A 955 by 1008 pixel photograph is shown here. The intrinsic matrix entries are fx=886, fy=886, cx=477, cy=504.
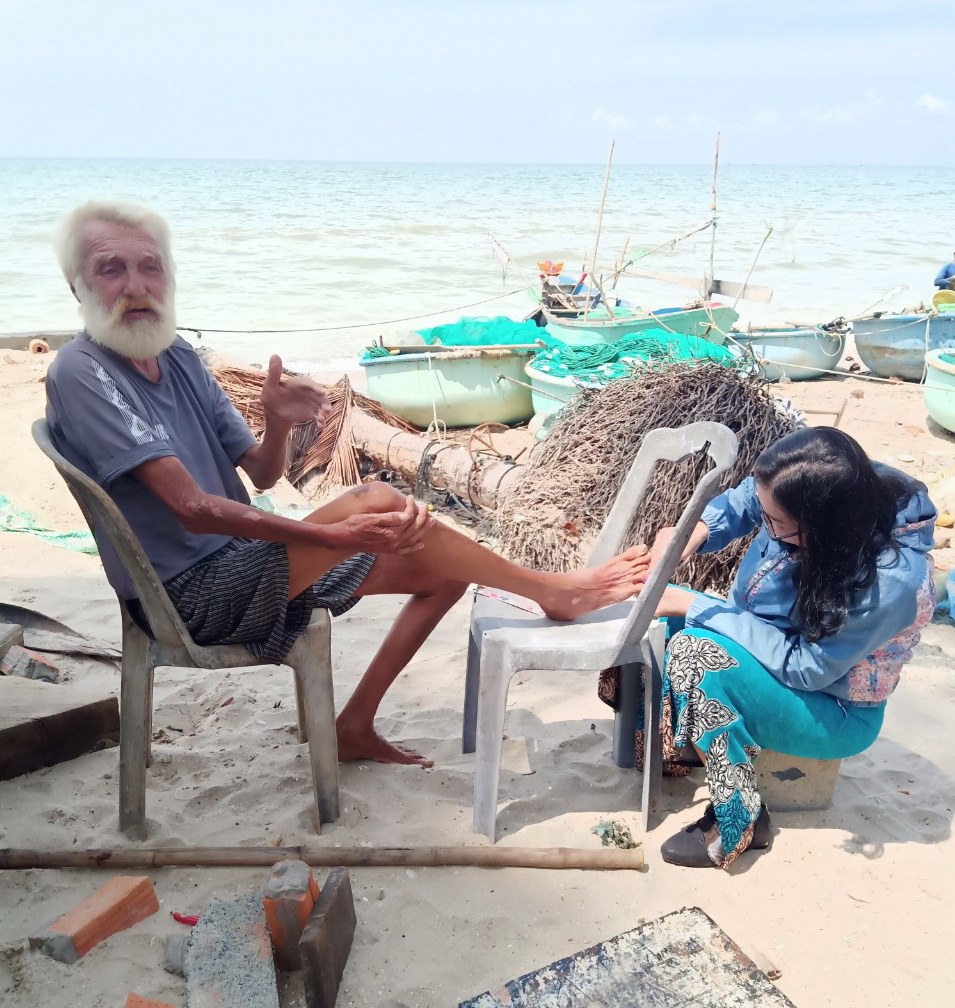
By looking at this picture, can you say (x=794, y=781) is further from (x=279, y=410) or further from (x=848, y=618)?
(x=279, y=410)

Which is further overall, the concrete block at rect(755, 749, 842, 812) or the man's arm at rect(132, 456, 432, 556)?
the concrete block at rect(755, 749, 842, 812)

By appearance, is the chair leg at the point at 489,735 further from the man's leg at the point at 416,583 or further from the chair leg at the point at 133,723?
the chair leg at the point at 133,723

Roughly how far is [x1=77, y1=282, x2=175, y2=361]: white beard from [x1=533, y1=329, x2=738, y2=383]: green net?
413 centimetres

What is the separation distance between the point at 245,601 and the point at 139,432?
0.53 m

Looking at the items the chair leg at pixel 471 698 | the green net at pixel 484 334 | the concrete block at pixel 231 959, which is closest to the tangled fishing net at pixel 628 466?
the chair leg at pixel 471 698

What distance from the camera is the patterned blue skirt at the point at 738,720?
2439 mm

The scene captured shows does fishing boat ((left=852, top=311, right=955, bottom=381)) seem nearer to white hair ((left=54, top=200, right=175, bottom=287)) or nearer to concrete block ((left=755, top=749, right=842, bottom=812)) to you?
concrete block ((left=755, top=749, right=842, bottom=812))

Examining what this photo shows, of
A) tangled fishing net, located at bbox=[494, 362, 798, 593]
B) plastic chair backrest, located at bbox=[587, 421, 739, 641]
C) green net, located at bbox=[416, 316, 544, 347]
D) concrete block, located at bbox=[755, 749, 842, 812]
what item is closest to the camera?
plastic chair backrest, located at bbox=[587, 421, 739, 641]

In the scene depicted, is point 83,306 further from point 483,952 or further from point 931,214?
point 931,214

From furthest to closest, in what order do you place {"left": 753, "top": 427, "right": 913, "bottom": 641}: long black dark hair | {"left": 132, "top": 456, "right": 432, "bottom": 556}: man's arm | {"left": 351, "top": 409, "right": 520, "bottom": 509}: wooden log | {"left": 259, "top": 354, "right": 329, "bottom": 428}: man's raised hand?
{"left": 351, "top": 409, "right": 520, "bottom": 509}: wooden log → {"left": 259, "top": 354, "right": 329, "bottom": 428}: man's raised hand → {"left": 132, "top": 456, "right": 432, "bottom": 556}: man's arm → {"left": 753, "top": 427, "right": 913, "bottom": 641}: long black dark hair

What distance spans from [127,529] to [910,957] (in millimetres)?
2211

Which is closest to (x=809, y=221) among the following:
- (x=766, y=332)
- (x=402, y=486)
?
(x=766, y=332)

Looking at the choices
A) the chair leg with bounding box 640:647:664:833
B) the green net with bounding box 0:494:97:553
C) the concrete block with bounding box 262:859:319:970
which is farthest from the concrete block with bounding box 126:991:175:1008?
the green net with bounding box 0:494:97:553

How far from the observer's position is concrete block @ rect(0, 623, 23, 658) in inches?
129
